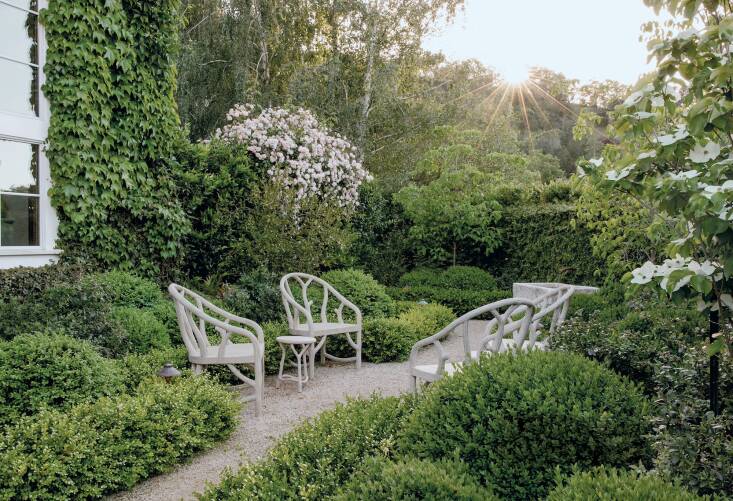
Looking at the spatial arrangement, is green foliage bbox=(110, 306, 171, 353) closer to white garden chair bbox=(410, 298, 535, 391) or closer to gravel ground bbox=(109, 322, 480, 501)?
gravel ground bbox=(109, 322, 480, 501)

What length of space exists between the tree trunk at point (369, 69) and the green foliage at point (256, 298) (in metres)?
7.67

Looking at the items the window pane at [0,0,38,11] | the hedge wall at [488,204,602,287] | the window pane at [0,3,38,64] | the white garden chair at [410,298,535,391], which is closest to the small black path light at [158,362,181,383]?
the white garden chair at [410,298,535,391]

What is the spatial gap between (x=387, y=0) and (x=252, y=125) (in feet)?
22.8

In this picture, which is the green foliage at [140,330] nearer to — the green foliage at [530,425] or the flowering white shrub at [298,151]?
the flowering white shrub at [298,151]

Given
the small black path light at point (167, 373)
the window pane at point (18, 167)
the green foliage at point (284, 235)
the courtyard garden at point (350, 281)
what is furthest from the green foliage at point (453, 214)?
the small black path light at point (167, 373)

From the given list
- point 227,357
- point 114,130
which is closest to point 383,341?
point 227,357

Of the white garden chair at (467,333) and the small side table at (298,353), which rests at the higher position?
the white garden chair at (467,333)

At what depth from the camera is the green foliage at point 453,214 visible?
37.3ft

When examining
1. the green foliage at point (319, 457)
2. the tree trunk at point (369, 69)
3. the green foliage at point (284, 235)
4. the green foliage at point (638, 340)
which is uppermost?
the tree trunk at point (369, 69)

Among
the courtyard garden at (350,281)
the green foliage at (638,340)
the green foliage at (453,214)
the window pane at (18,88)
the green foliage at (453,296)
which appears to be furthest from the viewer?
the green foliage at (453,214)

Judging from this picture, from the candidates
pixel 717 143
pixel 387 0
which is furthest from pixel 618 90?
pixel 387 0

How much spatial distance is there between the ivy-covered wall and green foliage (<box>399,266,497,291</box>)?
473 cm

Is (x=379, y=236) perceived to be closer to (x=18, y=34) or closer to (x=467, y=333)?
(x=18, y=34)

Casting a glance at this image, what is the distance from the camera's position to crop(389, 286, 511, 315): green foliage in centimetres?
1011
